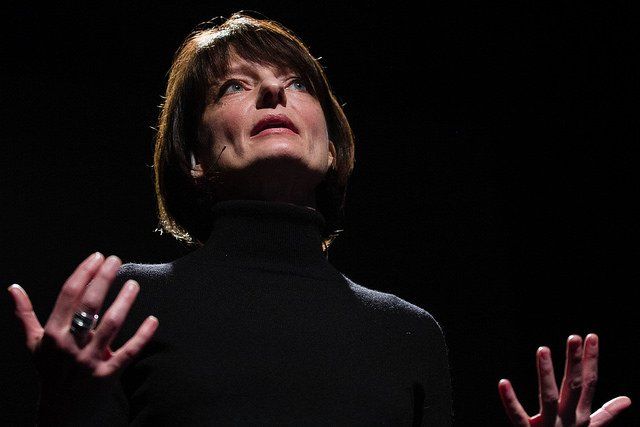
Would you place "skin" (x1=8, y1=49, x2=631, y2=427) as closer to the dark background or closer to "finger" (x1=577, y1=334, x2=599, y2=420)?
"finger" (x1=577, y1=334, x2=599, y2=420)

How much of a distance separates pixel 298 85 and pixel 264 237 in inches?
12.8

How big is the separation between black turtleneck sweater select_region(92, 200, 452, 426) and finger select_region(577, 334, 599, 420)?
0.26 m

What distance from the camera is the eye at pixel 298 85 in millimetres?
1301

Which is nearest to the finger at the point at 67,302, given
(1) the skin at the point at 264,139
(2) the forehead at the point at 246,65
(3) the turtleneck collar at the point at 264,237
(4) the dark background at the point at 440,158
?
(1) the skin at the point at 264,139

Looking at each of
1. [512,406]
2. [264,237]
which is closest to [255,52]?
[264,237]

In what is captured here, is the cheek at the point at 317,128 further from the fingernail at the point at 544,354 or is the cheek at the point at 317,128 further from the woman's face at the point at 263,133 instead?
the fingernail at the point at 544,354


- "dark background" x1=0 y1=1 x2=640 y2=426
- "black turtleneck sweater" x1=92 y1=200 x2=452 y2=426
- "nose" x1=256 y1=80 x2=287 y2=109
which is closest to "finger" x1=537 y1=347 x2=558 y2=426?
"black turtleneck sweater" x1=92 y1=200 x2=452 y2=426

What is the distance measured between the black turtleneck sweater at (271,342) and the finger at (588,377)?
10.2 inches

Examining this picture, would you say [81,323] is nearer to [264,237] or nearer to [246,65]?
[264,237]

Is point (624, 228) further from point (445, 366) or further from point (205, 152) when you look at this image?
point (205, 152)

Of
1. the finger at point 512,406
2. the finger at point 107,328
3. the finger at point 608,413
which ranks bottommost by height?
the finger at point 608,413

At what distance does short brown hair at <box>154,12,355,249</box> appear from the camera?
130cm

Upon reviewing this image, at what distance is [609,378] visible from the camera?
1.81m

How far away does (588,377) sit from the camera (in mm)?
937
